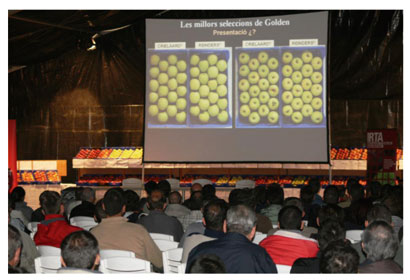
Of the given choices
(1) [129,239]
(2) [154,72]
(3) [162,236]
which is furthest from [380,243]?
(2) [154,72]

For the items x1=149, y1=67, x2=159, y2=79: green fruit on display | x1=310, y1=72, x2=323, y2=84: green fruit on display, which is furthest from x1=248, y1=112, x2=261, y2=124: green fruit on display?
x1=149, y1=67, x2=159, y2=79: green fruit on display

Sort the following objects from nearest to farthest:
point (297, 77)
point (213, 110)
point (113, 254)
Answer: point (113, 254) → point (297, 77) → point (213, 110)

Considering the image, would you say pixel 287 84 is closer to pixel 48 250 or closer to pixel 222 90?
pixel 222 90

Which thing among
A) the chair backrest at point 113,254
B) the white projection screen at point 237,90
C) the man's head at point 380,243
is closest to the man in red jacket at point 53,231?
the chair backrest at point 113,254

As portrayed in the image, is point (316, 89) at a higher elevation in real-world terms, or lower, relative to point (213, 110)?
higher

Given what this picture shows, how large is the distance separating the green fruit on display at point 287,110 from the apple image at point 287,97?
8cm

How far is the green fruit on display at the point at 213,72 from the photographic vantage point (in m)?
10.6

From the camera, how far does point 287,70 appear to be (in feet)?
34.3

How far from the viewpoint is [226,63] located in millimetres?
10562

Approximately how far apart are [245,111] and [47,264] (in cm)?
688

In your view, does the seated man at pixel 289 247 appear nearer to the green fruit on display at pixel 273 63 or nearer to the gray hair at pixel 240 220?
the gray hair at pixel 240 220

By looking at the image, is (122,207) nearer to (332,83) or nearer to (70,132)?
(332,83)

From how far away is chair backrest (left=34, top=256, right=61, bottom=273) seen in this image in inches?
156
